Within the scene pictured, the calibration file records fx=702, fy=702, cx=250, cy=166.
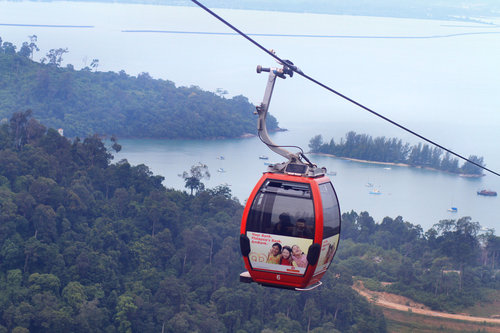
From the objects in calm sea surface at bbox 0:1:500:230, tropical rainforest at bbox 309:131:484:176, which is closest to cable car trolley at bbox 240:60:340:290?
calm sea surface at bbox 0:1:500:230

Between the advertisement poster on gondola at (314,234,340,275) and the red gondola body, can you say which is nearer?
the red gondola body

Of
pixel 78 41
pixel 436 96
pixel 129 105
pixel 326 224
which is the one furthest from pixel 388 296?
pixel 78 41

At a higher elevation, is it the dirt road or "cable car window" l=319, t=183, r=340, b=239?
"cable car window" l=319, t=183, r=340, b=239

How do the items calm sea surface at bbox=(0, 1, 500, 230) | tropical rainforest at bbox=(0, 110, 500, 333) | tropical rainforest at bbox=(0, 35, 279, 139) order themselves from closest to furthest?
1. tropical rainforest at bbox=(0, 110, 500, 333)
2. calm sea surface at bbox=(0, 1, 500, 230)
3. tropical rainforest at bbox=(0, 35, 279, 139)

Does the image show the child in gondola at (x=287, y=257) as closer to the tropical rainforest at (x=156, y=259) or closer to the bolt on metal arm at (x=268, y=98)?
the bolt on metal arm at (x=268, y=98)

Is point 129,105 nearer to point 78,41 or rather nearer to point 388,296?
point 78,41

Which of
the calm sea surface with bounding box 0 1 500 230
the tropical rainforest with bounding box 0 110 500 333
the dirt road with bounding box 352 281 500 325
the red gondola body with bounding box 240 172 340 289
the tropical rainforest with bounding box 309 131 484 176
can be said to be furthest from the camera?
the tropical rainforest with bounding box 309 131 484 176

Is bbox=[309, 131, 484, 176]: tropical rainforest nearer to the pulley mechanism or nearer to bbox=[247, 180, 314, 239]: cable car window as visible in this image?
the pulley mechanism
